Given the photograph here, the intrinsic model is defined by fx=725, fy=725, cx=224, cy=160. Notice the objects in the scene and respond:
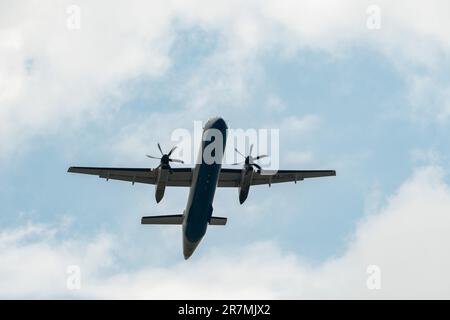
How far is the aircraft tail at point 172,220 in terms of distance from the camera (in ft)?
186

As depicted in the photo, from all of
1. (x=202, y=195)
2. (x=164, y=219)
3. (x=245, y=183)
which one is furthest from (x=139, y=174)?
(x=202, y=195)

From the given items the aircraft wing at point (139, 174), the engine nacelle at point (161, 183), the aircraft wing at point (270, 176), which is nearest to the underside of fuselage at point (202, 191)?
the engine nacelle at point (161, 183)

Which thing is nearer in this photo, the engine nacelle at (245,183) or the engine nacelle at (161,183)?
the engine nacelle at (161,183)

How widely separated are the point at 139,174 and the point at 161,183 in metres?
3.54

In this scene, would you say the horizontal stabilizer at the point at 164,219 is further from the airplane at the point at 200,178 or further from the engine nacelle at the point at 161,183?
the engine nacelle at the point at 161,183

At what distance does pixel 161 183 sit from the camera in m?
53.9

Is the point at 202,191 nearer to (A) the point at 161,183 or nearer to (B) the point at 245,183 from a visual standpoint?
(A) the point at 161,183

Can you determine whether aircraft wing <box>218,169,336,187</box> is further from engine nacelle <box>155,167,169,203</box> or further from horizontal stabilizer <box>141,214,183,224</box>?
engine nacelle <box>155,167,169,203</box>
